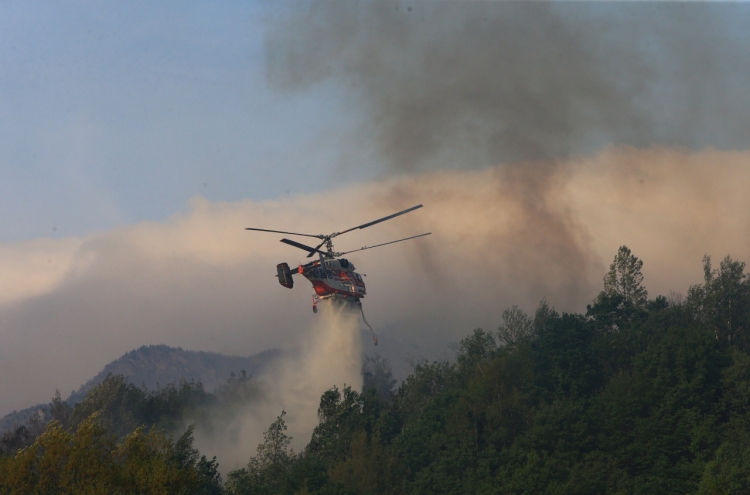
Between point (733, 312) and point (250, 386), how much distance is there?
343 feet

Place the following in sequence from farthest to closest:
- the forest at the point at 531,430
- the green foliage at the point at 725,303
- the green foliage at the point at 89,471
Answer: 1. the green foliage at the point at 725,303
2. the forest at the point at 531,430
3. the green foliage at the point at 89,471

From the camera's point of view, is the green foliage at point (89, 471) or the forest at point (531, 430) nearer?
the green foliage at point (89, 471)

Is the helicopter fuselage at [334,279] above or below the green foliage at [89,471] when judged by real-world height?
above

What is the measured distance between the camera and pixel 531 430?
8744 centimetres

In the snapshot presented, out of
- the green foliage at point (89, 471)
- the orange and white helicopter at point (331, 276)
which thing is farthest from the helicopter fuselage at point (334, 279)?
the green foliage at point (89, 471)

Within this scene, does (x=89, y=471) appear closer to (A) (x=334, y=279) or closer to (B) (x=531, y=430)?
(A) (x=334, y=279)

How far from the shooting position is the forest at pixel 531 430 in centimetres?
A: 5875

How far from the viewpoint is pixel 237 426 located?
137375 millimetres

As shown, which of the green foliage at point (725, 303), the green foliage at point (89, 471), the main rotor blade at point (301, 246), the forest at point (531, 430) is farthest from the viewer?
the green foliage at point (725, 303)

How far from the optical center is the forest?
5875cm

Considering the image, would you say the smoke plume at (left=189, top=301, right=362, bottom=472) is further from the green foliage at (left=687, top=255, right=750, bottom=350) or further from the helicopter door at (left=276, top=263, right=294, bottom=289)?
the green foliage at (left=687, top=255, right=750, bottom=350)

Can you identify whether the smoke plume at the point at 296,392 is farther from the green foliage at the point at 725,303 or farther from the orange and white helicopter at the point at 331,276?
the green foliage at the point at 725,303

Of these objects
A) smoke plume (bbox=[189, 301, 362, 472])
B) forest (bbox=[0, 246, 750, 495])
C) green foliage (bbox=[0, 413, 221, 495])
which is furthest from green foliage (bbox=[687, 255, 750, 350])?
green foliage (bbox=[0, 413, 221, 495])

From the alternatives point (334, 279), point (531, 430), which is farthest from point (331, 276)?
point (531, 430)
